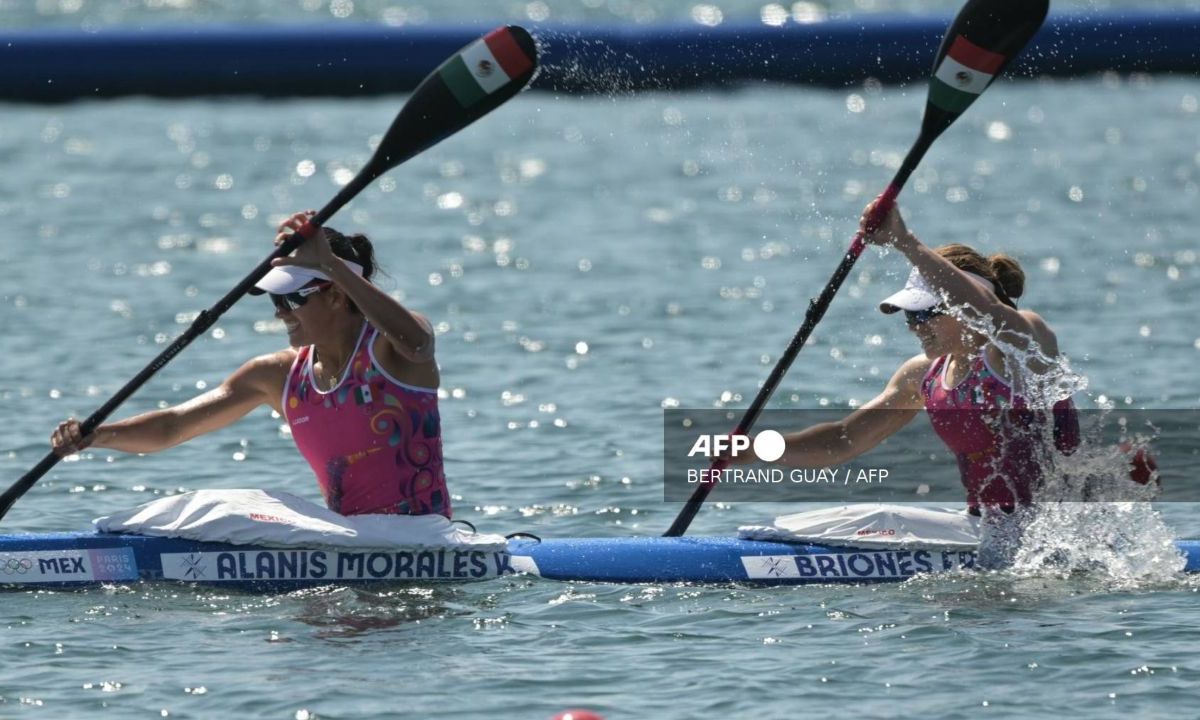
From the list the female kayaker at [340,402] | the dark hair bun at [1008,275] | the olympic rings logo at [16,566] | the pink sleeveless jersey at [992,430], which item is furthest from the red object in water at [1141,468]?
the olympic rings logo at [16,566]

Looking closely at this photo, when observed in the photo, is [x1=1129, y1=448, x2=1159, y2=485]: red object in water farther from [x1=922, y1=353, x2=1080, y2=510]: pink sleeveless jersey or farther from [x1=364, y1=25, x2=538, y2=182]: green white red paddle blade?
[x1=364, y1=25, x2=538, y2=182]: green white red paddle blade

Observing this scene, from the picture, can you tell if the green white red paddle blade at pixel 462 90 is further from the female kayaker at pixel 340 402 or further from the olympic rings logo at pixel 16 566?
the olympic rings logo at pixel 16 566

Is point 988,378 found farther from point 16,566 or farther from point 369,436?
point 16,566

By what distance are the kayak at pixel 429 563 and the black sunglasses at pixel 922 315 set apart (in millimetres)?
741

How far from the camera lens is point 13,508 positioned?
8211 millimetres

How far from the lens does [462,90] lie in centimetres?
680

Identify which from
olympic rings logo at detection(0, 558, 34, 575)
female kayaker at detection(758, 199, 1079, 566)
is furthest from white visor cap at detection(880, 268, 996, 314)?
olympic rings logo at detection(0, 558, 34, 575)

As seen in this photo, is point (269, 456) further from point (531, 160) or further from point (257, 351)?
point (531, 160)

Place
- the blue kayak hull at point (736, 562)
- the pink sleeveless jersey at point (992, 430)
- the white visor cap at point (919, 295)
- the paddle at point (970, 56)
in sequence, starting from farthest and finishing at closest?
the paddle at point (970, 56)
the blue kayak hull at point (736, 562)
the pink sleeveless jersey at point (992, 430)
the white visor cap at point (919, 295)

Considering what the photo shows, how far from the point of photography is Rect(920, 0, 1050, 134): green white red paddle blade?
6.83 m

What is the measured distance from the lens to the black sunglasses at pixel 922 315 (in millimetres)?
6527

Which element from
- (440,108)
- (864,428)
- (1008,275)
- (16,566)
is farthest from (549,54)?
(16,566)

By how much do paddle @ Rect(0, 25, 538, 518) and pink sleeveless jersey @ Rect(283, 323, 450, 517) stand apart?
43cm

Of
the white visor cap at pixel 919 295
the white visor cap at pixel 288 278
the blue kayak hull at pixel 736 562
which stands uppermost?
the white visor cap at pixel 288 278
